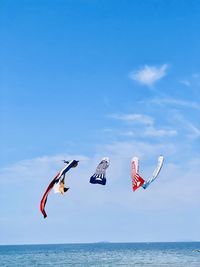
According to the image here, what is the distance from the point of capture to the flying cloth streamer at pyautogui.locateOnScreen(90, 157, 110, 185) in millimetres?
20984

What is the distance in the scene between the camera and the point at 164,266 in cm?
6512

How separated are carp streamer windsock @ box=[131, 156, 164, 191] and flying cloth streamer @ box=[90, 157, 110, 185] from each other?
1482 millimetres

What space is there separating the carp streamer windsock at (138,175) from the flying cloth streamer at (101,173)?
1.48 meters

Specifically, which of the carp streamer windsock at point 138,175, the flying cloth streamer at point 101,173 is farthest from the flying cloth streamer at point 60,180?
the carp streamer windsock at point 138,175

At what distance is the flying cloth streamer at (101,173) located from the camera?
21.0 meters

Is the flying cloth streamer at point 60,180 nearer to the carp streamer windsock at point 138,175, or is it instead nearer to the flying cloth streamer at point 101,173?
the flying cloth streamer at point 101,173

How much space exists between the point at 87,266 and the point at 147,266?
30.4 ft

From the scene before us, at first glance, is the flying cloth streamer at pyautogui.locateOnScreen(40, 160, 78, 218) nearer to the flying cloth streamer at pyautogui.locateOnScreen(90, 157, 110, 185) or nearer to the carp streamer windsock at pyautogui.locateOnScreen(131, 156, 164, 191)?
the flying cloth streamer at pyautogui.locateOnScreen(90, 157, 110, 185)

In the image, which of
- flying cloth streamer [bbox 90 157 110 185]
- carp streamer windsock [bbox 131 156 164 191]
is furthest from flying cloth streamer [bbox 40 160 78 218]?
carp streamer windsock [bbox 131 156 164 191]

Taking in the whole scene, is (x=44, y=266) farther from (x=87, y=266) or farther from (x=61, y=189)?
(x=61, y=189)

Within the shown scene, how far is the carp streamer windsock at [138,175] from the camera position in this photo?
2188 cm

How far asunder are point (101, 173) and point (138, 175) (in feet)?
6.24

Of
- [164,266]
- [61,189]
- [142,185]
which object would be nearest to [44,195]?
[61,189]

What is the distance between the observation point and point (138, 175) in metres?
22.1
